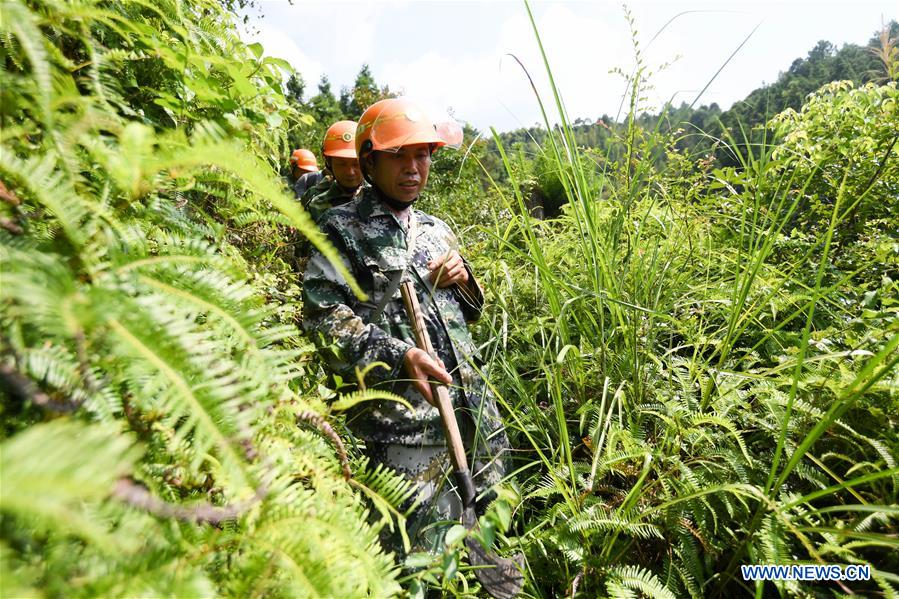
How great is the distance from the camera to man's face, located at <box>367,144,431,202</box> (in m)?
1.95

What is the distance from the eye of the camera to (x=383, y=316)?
182 centimetres

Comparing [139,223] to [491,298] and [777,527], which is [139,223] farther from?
[491,298]

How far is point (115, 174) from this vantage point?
0.51 meters

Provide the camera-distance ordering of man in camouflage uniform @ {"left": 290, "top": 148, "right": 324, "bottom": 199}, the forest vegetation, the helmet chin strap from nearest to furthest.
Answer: the forest vegetation
the helmet chin strap
man in camouflage uniform @ {"left": 290, "top": 148, "right": 324, "bottom": 199}

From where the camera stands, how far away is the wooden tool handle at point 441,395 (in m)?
1.50

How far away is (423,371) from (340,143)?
3.09m

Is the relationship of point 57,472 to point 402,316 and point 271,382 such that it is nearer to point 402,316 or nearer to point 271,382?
point 271,382

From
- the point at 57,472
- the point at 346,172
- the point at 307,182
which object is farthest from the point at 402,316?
the point at 307,182

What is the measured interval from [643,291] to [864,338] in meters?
0.57

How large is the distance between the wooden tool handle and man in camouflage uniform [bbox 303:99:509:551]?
0.05 metres

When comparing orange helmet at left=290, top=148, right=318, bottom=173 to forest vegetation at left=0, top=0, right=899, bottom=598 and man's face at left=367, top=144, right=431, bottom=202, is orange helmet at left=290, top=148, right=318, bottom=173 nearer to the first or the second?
forest vegetation at left=0, top=0, right=899, bottom=598

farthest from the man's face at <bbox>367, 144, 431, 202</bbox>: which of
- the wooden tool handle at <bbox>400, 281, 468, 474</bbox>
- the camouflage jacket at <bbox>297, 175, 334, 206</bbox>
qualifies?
the camouflage jacket at <bbox>297, 175, 334, 206</bbox>

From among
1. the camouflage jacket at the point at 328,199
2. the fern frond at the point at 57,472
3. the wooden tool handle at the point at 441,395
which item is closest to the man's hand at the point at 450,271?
the wooden tool handle at the point at 441,395

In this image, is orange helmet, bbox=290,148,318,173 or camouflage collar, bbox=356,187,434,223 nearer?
camouflage collar, bbox=356,187,434,223
